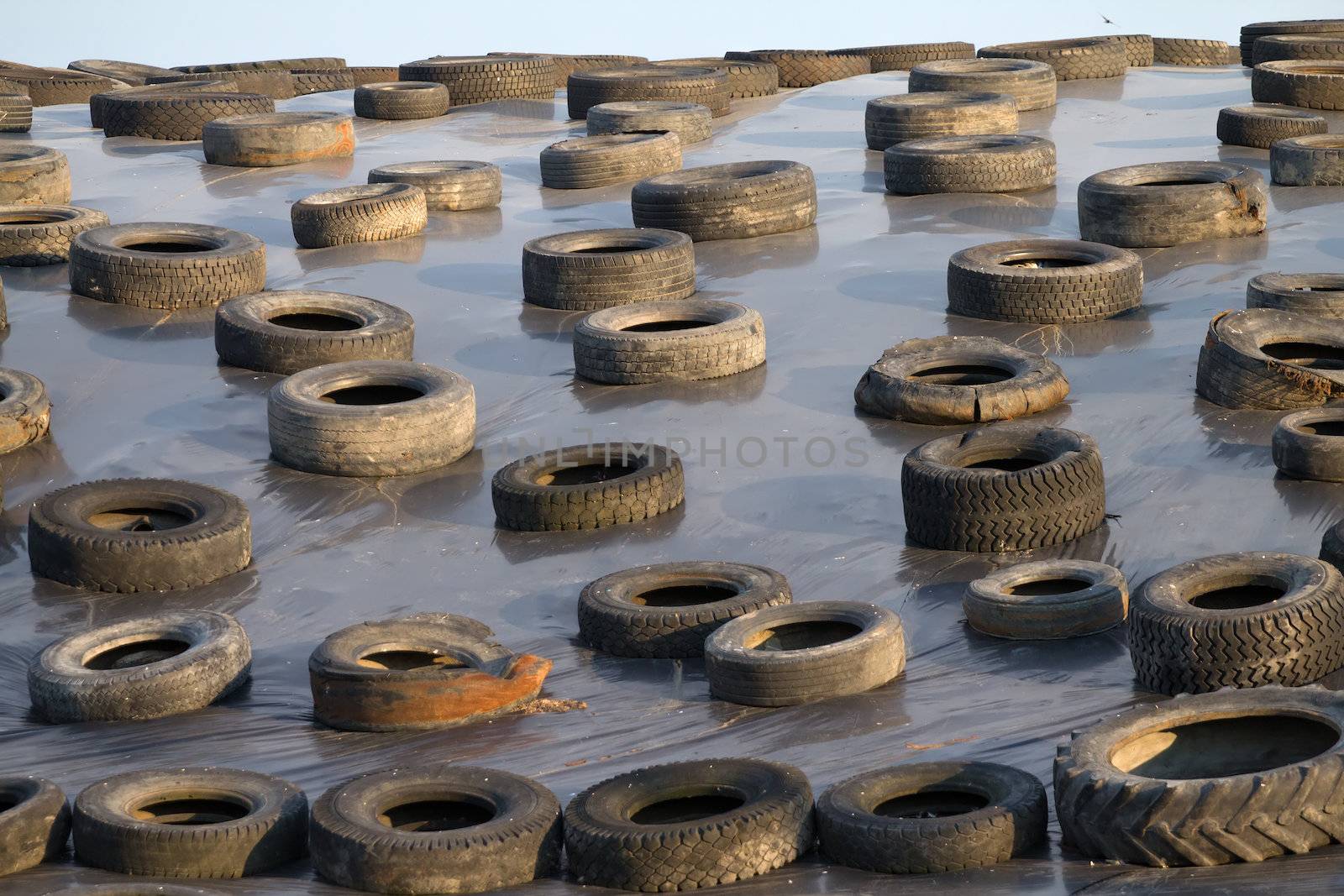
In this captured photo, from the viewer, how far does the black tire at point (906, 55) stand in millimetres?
28578

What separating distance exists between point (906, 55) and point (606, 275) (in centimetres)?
1445

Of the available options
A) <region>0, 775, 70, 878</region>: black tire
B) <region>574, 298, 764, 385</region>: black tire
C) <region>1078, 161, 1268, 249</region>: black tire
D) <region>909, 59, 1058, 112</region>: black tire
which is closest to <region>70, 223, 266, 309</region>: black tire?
<region>574, 298, 764, 385</region>: black tire

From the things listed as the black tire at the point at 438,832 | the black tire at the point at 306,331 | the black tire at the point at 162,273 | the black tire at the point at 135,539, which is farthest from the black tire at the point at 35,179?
the black tire at the point at 438,832

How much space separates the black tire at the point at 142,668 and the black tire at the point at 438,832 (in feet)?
6.08

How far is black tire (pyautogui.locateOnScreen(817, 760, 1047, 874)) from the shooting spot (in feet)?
23.2

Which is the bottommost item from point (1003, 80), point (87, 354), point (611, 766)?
point (611, 766)

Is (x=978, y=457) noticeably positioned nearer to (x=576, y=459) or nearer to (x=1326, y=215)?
(x=576, y=459)

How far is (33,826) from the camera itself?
298 inches

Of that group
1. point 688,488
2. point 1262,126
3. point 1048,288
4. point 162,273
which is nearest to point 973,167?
point 1262,126

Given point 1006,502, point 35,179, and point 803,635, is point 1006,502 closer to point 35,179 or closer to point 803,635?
point 803,635

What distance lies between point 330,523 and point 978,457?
428cm

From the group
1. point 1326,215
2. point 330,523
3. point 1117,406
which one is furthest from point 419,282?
point 1326,215

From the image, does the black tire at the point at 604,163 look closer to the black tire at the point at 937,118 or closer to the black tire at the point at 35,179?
the black tire at the point at 937,118

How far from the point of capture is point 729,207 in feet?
57.2
